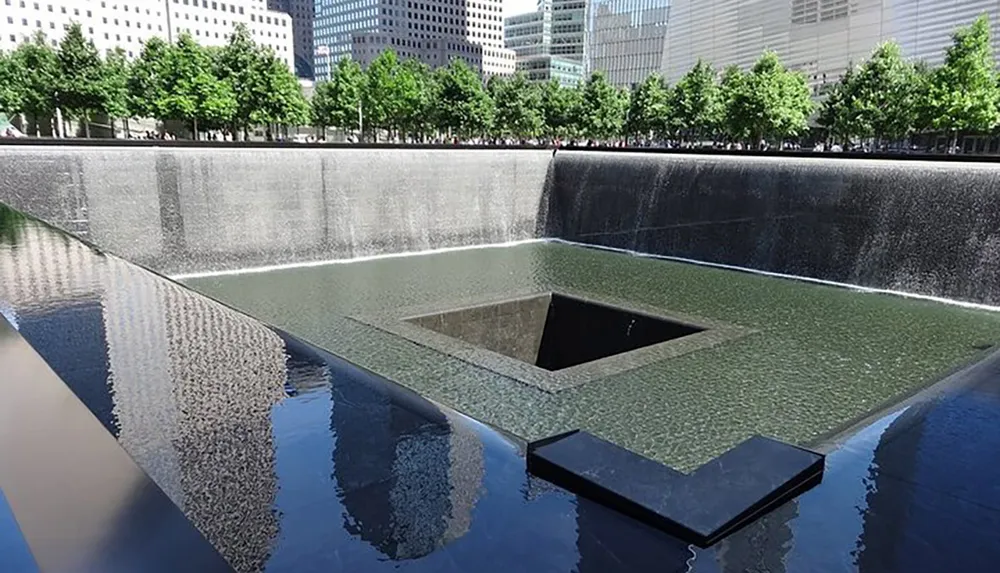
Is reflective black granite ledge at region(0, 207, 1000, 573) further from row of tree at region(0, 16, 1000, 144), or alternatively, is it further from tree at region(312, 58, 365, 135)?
tree at region(312, 58, 365, 135)

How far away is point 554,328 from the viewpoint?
8.06 metres

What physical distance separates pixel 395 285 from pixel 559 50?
299 feet

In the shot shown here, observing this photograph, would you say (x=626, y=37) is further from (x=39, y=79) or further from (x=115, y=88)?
(x=39, y=79)

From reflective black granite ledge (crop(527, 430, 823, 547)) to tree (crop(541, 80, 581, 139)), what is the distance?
31018 mm

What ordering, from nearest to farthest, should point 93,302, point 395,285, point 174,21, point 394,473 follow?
point 394,473 → point 93,302 → point 395,285 → point 174,21

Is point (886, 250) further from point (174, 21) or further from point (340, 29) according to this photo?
point (340, 29)

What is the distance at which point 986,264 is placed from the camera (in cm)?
828

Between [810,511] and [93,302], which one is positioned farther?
[93,302]

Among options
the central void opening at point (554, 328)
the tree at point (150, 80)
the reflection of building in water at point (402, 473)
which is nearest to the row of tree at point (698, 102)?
the tree at point (150, 80)

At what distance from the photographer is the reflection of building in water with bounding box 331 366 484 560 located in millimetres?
1576

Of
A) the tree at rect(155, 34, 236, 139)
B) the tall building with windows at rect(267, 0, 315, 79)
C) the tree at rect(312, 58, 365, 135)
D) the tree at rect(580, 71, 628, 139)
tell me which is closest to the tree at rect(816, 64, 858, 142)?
the tree at rect(580, 71, 628, 139)

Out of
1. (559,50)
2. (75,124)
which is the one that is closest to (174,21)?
(75,124)

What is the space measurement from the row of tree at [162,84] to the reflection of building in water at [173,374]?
23616 millimetres

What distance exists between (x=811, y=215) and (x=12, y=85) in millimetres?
30707
